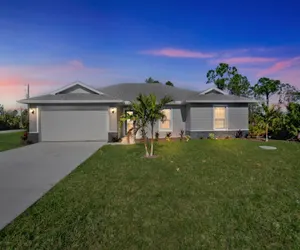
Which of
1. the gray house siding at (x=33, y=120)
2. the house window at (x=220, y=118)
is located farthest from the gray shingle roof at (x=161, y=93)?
the gray house siding at (x=33, y=120)

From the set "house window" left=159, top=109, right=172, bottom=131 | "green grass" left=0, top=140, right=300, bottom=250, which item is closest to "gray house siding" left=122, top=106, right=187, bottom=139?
"house window" left=159, top=109, right=172, bottom=131

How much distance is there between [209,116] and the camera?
1655 cm

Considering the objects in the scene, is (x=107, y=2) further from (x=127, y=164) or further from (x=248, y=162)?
(x=248, y=162)

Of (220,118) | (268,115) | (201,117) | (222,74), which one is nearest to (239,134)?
(220,118)

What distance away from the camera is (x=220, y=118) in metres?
16.8

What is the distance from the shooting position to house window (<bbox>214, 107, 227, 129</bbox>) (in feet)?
55.0

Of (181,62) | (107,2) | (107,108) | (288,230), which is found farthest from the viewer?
(181,62)

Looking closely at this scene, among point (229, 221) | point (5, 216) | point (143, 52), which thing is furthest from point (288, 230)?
point (143, 52)

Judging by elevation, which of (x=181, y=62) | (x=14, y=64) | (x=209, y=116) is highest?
(x=181, y=62)

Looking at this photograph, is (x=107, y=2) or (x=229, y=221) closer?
(x=229, y=221)

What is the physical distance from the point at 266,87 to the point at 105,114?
2943 centimetres

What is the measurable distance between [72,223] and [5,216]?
4.17 feet

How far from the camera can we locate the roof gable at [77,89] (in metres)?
15.7

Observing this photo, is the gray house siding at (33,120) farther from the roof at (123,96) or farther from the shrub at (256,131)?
the shrub at (256,131)
